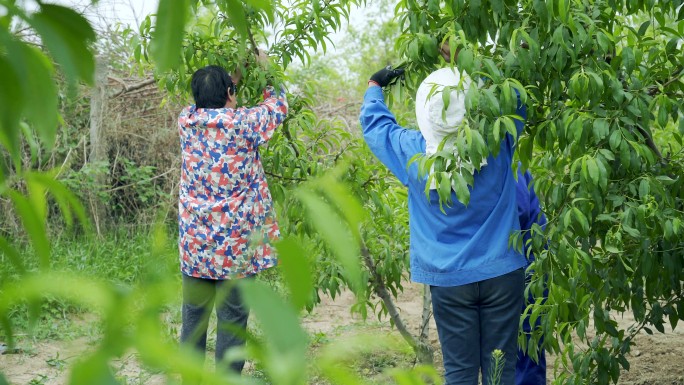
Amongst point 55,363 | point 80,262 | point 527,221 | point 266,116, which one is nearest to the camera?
point 527,221

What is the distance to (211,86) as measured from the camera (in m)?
4.15

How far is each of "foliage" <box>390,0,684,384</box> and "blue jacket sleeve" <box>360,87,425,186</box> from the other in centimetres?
18

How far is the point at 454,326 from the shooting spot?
3.59 metres

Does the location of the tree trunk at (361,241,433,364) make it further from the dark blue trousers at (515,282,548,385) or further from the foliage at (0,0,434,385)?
the foliage at (0,0,434,385)

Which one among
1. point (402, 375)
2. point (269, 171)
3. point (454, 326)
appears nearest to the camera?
point (402, 375)

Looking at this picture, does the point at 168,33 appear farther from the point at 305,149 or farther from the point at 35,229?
the point at 305,149

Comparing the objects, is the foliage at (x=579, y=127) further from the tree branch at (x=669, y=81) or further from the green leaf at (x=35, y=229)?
the green leaf at (x=35, y=229)

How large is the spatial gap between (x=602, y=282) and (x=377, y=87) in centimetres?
113

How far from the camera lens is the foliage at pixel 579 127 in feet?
10.0

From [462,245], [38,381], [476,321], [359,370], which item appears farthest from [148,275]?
[38,381]

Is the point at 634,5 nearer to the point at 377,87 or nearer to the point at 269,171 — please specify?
the point at 377,87

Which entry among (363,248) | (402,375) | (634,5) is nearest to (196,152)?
(363,248)

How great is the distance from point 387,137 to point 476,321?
0.78 meters

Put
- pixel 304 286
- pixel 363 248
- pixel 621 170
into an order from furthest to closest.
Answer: pixel 363 248
pixel 621 170
pixel 304 286
